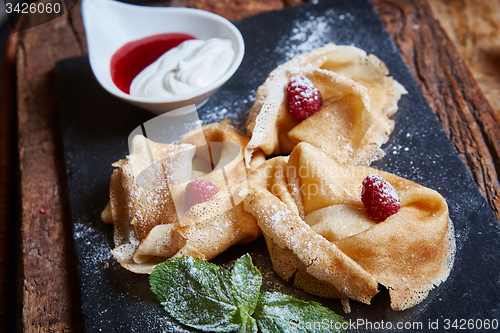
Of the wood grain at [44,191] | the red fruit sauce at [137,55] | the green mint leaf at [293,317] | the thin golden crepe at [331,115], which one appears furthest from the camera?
the red fruit sauce at [137,55]

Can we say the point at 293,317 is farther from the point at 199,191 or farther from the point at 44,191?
the point at 44,191

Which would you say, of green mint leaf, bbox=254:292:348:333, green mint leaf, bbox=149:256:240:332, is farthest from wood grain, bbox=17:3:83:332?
green mint leaf, bbox=254:292:348:333

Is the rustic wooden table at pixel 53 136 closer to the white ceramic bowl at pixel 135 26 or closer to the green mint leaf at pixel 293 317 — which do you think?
the white ceramic bowl at pixel 135 26

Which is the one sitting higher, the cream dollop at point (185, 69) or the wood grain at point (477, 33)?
the cream dollop at point (185, 69)

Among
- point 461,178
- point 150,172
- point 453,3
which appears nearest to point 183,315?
point 150,172

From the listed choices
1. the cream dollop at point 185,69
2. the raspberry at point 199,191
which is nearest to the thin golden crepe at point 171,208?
the raspberry at point 199,191

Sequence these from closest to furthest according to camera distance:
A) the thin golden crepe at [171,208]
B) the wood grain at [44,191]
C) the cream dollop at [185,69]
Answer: the thin golden crepe at [171,208]
the wood grain at [44,191]
the cream dollop at [185,69]
